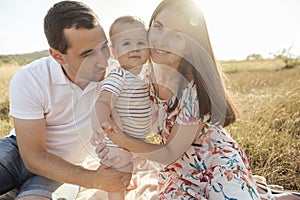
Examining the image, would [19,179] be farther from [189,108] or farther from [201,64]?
[201,64]

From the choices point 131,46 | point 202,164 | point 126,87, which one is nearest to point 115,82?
point 126,87

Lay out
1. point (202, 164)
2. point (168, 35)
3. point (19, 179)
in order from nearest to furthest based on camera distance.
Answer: point (168, 35) → point (202, 164) → point (19, 179)

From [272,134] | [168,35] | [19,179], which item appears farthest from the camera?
[272,134]

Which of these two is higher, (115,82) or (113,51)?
(113,51)

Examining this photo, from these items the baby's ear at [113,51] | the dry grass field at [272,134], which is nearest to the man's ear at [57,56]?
the baby's ear at [113,51]

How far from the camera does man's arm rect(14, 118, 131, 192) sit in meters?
2.07

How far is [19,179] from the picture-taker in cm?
239

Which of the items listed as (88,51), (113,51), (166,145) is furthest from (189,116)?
(88,51)

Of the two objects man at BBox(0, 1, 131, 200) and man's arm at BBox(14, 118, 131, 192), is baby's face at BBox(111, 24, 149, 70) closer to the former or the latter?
man at BBox(0, 1, 131, 200)

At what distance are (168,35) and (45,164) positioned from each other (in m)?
1.10

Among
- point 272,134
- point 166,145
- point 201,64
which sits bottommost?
point 272,134

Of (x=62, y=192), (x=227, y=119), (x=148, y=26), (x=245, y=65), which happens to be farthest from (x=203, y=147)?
(x=245, y=65)

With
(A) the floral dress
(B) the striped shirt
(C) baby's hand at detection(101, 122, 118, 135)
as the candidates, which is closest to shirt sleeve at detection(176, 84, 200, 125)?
(A) the floral dress

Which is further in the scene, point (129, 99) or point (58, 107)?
point (58, 107)
